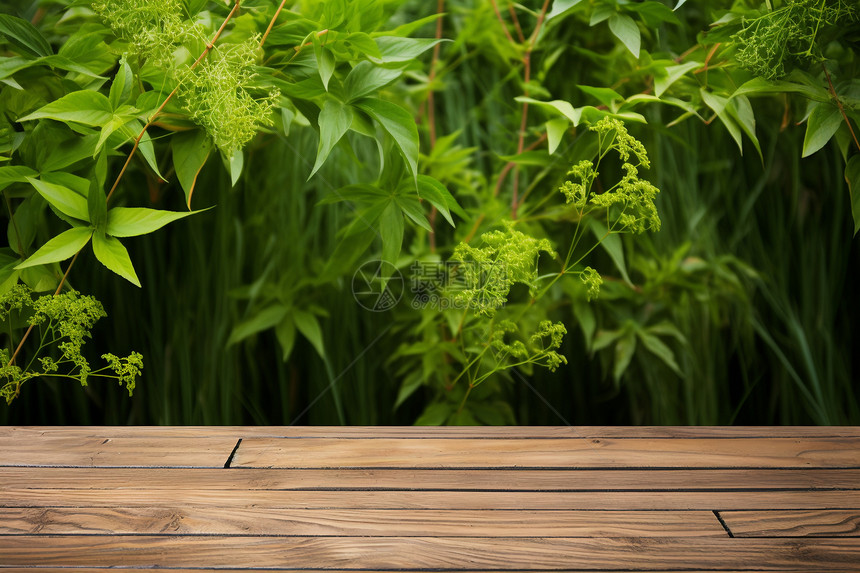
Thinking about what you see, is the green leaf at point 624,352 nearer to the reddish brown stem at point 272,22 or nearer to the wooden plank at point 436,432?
the wooden plank at point 436,432

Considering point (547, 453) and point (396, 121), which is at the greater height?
point (396, 121)

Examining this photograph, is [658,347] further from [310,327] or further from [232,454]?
[232,454]

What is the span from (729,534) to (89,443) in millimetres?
904

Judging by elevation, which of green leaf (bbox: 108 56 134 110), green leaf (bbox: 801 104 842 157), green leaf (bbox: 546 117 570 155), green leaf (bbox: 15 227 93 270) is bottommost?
green leaf (bbox: 801 104 842 157)

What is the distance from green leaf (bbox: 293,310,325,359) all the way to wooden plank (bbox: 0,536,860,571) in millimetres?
458

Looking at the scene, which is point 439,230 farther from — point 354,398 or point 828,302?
point 828,302

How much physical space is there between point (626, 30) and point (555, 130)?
0.63 feet

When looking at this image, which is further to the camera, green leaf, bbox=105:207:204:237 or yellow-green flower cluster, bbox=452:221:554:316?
yellow-green flower cluster, bbox=452:221:554:316

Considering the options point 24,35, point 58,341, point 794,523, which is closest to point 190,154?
point 24,35

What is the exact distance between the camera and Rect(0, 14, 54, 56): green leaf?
3.07 ft

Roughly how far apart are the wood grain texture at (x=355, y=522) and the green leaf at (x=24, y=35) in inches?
25.2

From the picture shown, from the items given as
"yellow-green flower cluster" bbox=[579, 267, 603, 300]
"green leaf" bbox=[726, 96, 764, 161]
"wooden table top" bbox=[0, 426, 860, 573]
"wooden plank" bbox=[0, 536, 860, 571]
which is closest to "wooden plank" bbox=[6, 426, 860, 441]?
"wooden table top" bbox=[0, 426, 860, 573]

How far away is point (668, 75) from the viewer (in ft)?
3.46

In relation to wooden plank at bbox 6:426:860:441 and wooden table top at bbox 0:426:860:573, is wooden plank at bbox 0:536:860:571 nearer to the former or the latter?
wooden table top at bbox 0:426:860:573
